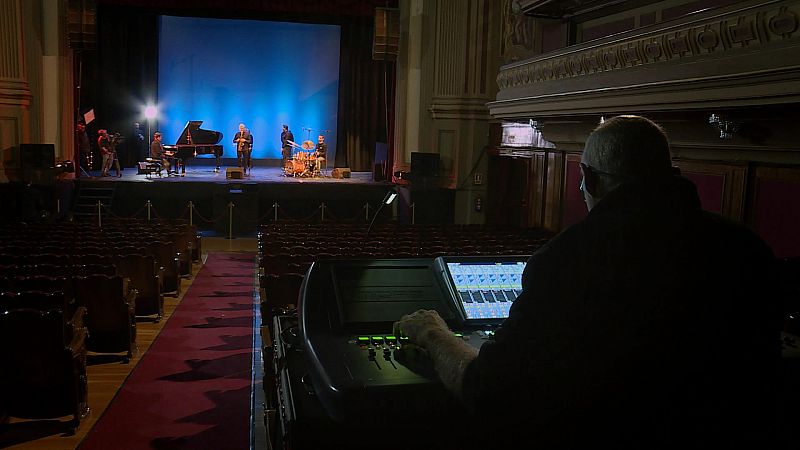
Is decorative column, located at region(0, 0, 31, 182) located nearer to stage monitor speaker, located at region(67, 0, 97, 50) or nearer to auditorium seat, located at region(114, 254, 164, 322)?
stage monitor speaker, located at region(67, 0, 97, 50)

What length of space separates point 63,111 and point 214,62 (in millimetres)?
5436

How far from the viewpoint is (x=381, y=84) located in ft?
70.9

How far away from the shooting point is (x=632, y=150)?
1683mm

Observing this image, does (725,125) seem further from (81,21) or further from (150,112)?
(150,112)

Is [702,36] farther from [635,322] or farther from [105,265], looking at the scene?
[635,322]

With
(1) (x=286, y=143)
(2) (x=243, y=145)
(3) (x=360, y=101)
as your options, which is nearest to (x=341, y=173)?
(1) (x=286, y=143)

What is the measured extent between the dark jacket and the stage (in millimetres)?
14143

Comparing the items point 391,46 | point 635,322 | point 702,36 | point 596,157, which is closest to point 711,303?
point 635,322

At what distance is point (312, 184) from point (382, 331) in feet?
47.9

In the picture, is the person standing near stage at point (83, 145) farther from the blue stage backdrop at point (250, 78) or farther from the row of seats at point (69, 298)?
the row of seats at point (69, 298)

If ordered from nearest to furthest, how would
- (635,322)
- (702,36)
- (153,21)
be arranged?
(635,322) → (702,36) → (153,21)

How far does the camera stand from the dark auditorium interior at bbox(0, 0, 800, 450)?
2482 mm

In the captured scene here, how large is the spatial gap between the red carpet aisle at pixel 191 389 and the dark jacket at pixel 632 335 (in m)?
3.57

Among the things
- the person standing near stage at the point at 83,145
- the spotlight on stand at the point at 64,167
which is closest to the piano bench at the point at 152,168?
the person standing near stage at the point at 83,145
